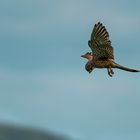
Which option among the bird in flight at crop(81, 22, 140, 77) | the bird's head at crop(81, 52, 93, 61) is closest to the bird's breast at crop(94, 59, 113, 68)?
the bird in flight at crop(81, 22, 140, 77)

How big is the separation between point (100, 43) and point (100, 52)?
497 mm

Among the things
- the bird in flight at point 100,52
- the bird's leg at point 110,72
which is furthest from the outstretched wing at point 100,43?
the bird's leg at point 110,72

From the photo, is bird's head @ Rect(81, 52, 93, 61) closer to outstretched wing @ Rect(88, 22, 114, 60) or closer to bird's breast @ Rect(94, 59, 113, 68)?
outstretched wing @ Rect(88, 22, 114, 60)

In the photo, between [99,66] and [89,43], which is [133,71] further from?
Result: [89,43]

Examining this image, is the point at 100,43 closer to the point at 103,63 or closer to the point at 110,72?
the point at 103,63

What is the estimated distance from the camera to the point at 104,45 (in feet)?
137

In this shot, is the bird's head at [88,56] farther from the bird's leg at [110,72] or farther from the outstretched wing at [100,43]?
the bird's leg at [110,72]

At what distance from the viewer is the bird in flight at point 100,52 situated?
4066 centimetres

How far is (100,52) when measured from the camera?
4203 centimetres

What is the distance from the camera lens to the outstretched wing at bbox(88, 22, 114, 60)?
135ft

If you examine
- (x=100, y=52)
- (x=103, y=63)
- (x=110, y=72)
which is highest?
(x=100, y=52)

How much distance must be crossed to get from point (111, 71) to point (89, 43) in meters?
3.87

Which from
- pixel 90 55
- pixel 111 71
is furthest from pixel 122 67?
pixel 90 55

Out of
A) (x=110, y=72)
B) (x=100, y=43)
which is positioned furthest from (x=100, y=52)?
(x=110, y=72)
